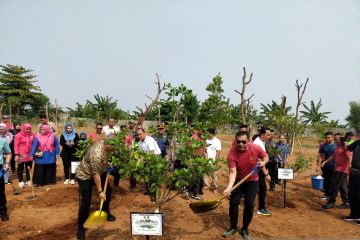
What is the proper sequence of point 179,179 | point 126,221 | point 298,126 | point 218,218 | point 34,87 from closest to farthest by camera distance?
point 179,179, point 126,221, point 218,218, point 298,126, point 34,87

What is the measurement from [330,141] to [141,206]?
16.1 feet

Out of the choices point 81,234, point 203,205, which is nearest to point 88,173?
point 81,234

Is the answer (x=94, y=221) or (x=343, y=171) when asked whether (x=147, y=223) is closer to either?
(x=94, y=221)

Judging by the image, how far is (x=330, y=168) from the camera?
780 centimetres

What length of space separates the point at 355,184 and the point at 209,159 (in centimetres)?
372

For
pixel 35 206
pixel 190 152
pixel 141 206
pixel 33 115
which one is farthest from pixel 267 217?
pixel 33 115

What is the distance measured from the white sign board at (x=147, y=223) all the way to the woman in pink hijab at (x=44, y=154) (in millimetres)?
5038

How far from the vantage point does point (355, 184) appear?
6.04m

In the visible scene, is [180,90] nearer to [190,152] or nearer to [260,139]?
[190,152]

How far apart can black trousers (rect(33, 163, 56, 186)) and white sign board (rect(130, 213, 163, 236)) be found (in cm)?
522

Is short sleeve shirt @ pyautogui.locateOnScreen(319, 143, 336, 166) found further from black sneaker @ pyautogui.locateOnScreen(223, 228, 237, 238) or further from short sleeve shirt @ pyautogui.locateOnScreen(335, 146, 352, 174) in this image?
black sneaker @ pyautogui.locateOnScreen(223, 228, 237, 238)

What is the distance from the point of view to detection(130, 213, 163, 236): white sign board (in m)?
3.54

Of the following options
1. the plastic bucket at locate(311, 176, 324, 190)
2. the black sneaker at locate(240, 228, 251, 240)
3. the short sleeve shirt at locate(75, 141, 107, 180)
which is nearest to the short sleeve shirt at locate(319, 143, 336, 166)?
the plastic bucket at locate(311, 176, 324, 190)

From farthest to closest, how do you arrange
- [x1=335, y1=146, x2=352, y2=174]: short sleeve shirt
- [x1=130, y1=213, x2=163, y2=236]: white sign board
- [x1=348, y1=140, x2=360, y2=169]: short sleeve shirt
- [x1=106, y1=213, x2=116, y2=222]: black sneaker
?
[x1=335, y1=146, x2=352, y2=174]: short sleeve shirt → [x1=348, y1=140, x2=360, y2=169]: short sleeve shirt → [x1=106, y1=213, x2=116, y2=222]: black sneaker → [x1=130, y1=213, x2=163, y2=236]: white sign board
